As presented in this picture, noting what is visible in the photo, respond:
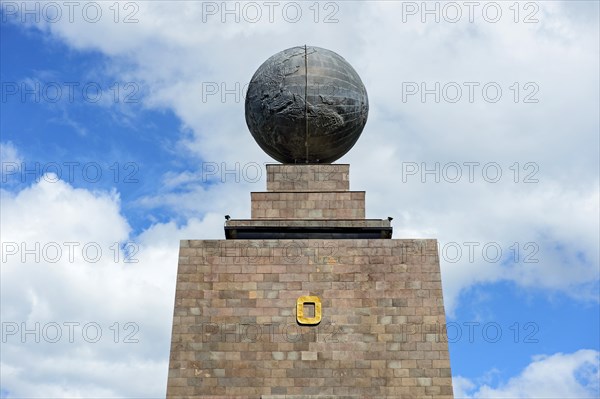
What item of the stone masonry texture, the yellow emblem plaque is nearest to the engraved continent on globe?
the stone masonry texture

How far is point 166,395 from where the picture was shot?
74.7 feet

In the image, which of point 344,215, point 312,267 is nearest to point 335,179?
point 344,215

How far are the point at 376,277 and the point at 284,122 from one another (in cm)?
446

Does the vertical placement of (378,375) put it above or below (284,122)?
below

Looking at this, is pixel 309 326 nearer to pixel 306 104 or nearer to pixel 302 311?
pixel 302 311

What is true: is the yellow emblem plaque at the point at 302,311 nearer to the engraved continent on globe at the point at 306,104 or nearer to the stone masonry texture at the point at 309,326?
the stone masonry texture at the point at 309,326

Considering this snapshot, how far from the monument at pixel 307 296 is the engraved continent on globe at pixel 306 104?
34 millimetres

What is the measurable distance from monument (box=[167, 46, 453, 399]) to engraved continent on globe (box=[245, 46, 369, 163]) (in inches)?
1.3

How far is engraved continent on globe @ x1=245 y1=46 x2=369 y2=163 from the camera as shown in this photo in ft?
82.5

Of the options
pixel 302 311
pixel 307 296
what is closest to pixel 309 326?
pixel 302 311

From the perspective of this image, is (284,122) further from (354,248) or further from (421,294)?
(421,294)

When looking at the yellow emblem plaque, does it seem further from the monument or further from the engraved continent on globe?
the engraved continent on globe

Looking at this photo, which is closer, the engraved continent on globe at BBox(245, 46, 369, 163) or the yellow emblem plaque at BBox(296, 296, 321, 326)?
the yellow emblem plaque at BBox(296, 296, 321, 326)

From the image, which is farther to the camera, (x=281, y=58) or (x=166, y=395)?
(x=281, y=58)
